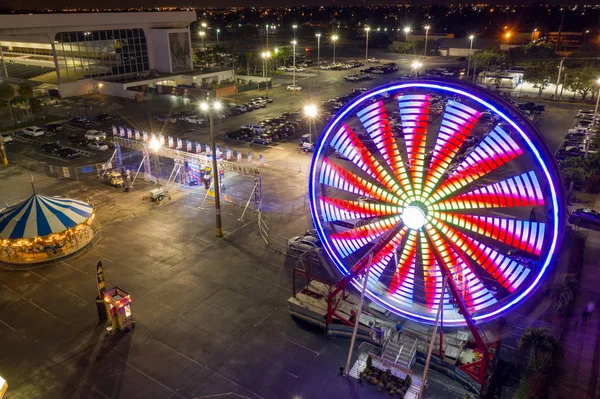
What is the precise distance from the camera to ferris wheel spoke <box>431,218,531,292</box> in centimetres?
1434

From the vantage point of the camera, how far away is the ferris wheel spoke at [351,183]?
16.5 metres

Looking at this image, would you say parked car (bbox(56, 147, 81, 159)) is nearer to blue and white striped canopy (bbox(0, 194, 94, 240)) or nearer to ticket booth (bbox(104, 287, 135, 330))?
blue and white striped canopy (bbox(0, 194, 94, 240))

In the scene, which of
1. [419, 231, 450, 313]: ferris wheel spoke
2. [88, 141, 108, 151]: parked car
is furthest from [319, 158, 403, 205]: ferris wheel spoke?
Answer: [88, 141, 108, 151]: parked car

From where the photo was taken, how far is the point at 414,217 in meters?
15.6

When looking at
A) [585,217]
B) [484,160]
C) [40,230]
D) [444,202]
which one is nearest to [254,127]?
[40,230]

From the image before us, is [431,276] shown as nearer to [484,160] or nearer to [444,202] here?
[444,202]

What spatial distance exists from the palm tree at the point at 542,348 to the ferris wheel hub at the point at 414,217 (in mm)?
5614

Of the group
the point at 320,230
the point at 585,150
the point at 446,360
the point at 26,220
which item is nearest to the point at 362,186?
the point at 320,230

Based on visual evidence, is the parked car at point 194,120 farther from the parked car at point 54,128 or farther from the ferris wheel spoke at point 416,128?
the ferris wheel spoke at point 416,128

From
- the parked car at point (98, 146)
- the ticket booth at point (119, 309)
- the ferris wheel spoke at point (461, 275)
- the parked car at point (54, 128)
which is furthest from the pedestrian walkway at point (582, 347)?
the parked car at point (54, 128)

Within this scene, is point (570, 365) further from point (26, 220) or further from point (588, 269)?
point (26, 220)

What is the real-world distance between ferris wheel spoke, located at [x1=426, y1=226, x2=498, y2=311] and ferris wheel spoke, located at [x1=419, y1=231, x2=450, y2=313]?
0.31 meters

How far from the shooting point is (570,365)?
17781 mm

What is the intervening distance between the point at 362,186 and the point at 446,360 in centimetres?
718
